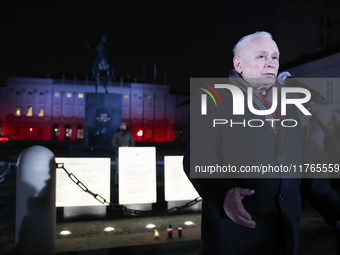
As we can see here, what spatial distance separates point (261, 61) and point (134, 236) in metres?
3.95

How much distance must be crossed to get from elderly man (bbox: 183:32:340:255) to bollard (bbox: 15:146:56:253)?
3.05 meters

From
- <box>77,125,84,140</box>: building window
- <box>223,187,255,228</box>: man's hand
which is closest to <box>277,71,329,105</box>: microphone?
<box>223,187,255,228</box>: man's hand

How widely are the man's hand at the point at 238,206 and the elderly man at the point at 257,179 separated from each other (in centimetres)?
6

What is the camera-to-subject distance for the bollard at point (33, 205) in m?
3.90

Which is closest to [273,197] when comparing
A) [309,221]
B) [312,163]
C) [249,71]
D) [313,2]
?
[312,163]

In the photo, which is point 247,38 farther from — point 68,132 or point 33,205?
point 68,132

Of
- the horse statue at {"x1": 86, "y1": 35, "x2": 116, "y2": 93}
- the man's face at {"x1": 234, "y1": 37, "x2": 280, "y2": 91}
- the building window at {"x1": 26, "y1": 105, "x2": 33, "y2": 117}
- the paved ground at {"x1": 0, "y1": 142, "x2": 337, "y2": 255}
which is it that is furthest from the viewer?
the building window at {"x1": 26, "y1": 105, "x2": 33, "y2": 117}

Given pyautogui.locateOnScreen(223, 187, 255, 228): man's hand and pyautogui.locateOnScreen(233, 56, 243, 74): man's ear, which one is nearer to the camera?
pyautogui.locateOnScreen(223, 187, 255, 228): man's hand

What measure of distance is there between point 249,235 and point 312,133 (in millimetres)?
27521

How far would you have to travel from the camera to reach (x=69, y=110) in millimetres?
50250

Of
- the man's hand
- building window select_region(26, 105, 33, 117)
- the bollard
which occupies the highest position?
building window select_region(26, 105, 33, 117)

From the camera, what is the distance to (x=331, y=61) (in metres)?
23.7

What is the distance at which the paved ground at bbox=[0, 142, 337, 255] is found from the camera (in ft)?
14.0

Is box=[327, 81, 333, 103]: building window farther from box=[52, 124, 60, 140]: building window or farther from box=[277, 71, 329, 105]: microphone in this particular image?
box=[52, 124, 60, 140]: building window
